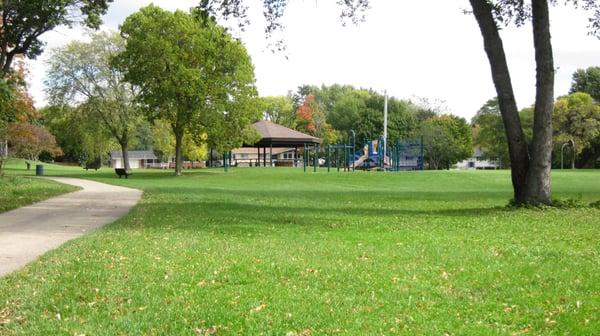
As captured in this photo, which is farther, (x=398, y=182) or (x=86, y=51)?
(x=86, y=51)

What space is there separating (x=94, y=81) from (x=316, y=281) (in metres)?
51.9

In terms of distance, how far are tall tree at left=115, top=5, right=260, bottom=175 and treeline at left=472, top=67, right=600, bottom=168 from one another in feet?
108

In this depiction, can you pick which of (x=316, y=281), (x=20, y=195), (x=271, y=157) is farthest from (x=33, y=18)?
(x=271, y=157)

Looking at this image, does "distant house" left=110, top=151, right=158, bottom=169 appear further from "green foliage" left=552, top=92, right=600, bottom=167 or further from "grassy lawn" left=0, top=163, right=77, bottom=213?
"grassy lawn" left=0, top=163, right=77, bottom=213

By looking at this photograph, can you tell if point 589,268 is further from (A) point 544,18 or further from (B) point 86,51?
(B) point 86,51

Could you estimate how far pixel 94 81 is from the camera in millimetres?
54375

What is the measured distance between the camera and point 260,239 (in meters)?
11.0

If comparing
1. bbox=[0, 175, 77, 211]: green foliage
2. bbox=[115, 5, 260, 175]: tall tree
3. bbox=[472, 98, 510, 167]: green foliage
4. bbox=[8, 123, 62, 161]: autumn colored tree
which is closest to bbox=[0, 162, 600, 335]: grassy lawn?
bbox=[0, 175, 77, 211]: green foliage

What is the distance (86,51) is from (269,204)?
41114 mm

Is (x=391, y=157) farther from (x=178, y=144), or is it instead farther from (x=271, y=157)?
(x=178, y=144)

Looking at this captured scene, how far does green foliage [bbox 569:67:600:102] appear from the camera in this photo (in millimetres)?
80688

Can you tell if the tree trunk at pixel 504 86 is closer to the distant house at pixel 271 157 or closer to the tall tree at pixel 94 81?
the tall tree at pixel 94 81

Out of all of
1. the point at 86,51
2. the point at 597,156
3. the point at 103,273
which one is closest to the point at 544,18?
the point at 103,273

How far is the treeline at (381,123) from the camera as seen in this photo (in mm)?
76875
